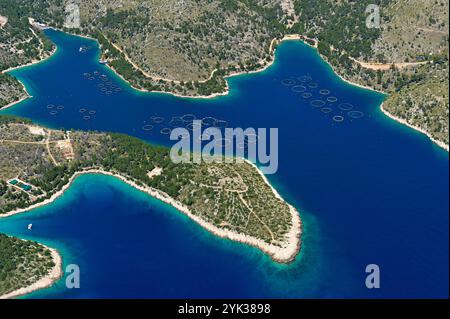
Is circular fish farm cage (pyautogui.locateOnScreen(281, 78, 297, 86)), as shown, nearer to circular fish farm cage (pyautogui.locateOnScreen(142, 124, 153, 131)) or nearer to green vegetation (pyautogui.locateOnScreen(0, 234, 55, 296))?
circular fish farm cage (pyautogui.locateOnScreen(142, 124, 153, 131))

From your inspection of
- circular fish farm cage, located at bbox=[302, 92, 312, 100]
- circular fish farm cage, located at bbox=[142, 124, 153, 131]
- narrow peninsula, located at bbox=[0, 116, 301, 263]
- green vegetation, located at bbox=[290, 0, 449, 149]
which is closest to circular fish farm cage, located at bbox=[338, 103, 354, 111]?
green vegetation, located at bbox=[290, 0, 449, 149]

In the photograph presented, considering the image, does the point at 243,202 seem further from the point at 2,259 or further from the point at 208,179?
the point at 2,259

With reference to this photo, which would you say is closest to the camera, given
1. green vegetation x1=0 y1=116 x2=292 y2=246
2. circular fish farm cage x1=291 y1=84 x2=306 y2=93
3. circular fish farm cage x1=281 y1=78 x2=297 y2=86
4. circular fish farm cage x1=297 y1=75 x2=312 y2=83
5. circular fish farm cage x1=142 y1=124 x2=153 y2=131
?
green vegetation x1=0 y1=116 x2=292 y2=246

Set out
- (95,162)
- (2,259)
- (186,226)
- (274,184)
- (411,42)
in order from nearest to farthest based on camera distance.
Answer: (2,259), (186,226), (274,184), (95,162), (411,42)

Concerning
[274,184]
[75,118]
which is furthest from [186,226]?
[75,118]

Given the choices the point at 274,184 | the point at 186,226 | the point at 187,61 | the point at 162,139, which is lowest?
Result: the point at 186,226

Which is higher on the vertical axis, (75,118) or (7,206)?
(75,118)

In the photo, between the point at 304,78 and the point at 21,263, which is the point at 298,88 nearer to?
the point at 304,78

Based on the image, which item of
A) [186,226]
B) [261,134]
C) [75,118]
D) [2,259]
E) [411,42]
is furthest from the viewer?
[411,42]

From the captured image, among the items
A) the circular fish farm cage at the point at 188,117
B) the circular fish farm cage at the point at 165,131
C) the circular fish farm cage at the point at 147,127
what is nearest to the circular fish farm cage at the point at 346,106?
the circular fish farm cage at the point at 188,117
